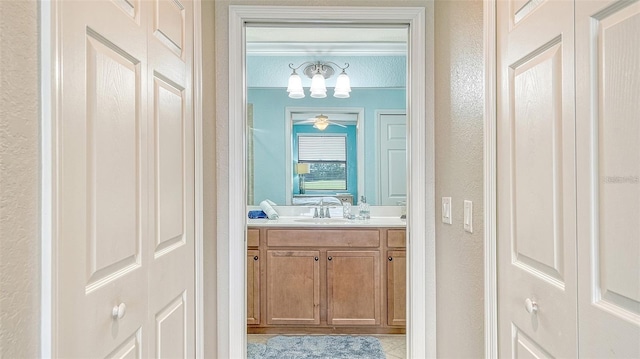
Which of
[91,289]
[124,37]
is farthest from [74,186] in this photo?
[124,37]

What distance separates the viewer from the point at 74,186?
76 cm

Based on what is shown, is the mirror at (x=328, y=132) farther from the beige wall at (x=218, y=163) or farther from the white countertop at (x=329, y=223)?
the beige wall at (x=218, y=163)

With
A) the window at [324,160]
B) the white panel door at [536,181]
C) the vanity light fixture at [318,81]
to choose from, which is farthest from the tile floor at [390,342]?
the vanity light fixture at [318,81]

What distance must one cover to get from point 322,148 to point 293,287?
132 centimetres

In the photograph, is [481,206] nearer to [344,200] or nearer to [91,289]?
[91,289]

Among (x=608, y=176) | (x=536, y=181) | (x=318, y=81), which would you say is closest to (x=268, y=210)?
(x=318, y=81)

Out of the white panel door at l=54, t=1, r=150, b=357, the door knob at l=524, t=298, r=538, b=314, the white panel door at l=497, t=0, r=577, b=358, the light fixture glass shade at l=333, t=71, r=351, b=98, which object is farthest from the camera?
the light fixture glass shade at l=333, t=71, r=351, b=98

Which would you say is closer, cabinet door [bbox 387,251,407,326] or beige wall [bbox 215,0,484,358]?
beige wall [bbox 215,0,484,358]

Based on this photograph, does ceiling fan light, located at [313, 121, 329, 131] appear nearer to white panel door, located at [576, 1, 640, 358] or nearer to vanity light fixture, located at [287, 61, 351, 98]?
vanity light fixture, located at [287, 61, 351, 98]

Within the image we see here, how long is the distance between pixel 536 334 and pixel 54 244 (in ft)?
3.79

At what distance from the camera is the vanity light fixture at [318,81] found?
332 centimetres

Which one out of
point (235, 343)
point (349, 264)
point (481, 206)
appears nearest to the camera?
point (481, 206)

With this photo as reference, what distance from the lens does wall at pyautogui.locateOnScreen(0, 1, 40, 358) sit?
0.60 meters

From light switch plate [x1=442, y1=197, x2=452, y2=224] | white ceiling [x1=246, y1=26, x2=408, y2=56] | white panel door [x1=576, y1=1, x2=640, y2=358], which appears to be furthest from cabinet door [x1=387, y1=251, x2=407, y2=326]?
white panel door [x1=576, y1=1, x2=640, y2=358]
